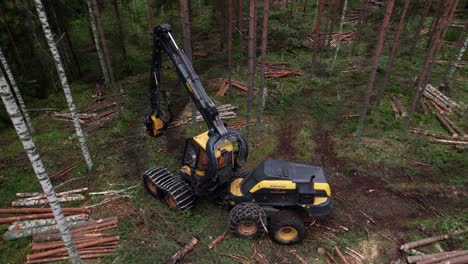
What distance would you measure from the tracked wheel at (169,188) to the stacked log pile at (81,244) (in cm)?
172

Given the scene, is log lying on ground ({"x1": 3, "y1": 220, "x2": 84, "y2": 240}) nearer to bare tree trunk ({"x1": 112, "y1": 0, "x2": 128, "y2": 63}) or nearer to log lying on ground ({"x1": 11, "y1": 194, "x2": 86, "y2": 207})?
log lying on ground ({"x1": 11, "y1": 194, "x2": 86, "y2": 207})

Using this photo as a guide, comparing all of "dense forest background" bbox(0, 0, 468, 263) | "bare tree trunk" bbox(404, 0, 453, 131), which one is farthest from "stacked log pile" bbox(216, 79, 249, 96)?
"bare tree trunk" bbox(404, 0, 453, 131)

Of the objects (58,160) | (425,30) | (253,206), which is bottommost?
(58,160)

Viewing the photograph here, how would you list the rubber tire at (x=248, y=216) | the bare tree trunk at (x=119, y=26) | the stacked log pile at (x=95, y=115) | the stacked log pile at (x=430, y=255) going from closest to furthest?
the stacked log pile at (x=430, y=255) < the rubber tire at (x=248, y=216) < the stacked log pile at (x=95, y=115) < the bare tree trunk at (x=119, y=26)

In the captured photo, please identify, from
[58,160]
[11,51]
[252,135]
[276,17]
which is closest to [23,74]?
[11,51]

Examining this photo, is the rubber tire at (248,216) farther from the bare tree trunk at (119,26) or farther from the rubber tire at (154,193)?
the bare tree trunk at (119,26)

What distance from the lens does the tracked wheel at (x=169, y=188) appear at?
9.48 m

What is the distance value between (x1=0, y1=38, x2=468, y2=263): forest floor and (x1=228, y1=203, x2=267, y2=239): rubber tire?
1.98ft

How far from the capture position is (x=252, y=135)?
14.2m

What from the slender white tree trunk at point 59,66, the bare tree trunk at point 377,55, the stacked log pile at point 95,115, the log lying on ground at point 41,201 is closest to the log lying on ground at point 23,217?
the log lying on ground at point 41,201

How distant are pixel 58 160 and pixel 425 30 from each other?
103ft

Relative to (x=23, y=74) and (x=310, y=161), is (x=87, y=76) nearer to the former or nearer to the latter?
(x=23, y=74)

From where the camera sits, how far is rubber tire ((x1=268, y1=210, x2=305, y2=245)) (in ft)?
27.1

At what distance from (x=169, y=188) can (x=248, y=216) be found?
9.53 ft
